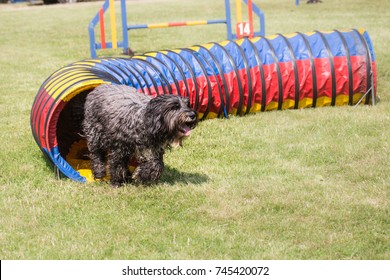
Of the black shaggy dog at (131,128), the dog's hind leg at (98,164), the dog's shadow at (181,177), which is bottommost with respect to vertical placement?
the dog's shadow at (181,177)

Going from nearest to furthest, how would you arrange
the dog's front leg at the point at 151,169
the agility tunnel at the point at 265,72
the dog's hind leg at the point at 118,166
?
the dog's front leg at the point at 151,169
the dog's hind leg at the point at 118,166
the agility tunnel at the point at 265,72

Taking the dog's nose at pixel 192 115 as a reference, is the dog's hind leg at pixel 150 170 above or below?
below

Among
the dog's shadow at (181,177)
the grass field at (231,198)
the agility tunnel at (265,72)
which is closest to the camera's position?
the grass field at (231,198)

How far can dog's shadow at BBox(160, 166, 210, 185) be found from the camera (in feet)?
22.2

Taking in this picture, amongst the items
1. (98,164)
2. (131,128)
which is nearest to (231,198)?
(131,128)

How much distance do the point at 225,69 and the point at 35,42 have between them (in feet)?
38.5

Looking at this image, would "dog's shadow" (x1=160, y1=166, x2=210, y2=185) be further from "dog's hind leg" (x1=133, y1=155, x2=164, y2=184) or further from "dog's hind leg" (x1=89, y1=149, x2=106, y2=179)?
"dog's hind leg" (x1=89, y1=149, x2=106, y2=179)

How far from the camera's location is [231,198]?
20.4ft

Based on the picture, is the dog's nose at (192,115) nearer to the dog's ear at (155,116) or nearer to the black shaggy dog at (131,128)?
the black shaggy dog at (131,128)

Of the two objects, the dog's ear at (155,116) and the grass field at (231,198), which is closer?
the grass field at (231,198)

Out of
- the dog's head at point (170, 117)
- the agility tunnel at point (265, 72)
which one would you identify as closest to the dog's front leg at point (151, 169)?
the dog's head at point (170, 117)

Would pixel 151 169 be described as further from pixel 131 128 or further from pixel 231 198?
pixel 231 198

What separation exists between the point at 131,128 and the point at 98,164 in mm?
830

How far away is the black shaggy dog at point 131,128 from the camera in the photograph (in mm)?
5973
